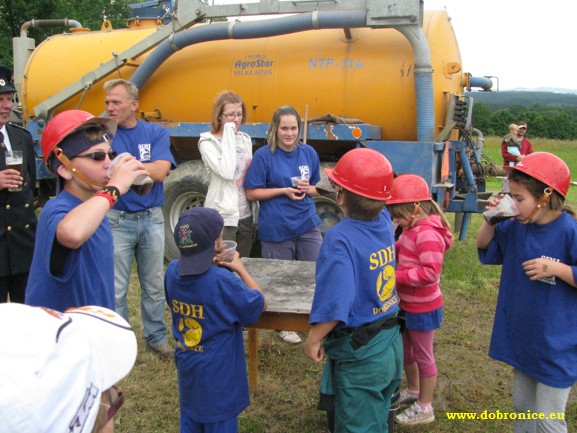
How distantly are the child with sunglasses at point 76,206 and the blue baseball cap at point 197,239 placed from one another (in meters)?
0.30

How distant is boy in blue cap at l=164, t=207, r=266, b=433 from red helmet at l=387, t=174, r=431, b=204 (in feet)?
3.46

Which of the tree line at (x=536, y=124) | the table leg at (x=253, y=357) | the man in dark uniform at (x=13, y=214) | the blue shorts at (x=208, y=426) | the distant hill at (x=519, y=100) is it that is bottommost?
the distant hill at (x=519, y=100)

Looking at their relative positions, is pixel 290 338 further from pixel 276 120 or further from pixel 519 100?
pixel 519 100

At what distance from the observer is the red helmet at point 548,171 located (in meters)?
2.37

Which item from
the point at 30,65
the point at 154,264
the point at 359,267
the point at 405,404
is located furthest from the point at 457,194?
the point at 30,65

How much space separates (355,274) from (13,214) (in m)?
2.48

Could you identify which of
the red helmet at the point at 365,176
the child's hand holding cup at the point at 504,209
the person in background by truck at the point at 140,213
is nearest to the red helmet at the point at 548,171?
the child's hand holding cup at the point at 504,209

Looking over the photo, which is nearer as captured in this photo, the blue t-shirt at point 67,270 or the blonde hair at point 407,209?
the blue t-shirt at point 67,270

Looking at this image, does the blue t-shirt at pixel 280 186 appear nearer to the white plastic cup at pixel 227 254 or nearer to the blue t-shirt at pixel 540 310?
the white plastic cup at pixel 227 254

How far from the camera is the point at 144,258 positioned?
13.0ft

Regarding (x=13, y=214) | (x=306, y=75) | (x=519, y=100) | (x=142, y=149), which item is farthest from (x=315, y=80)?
(x=519, y=100)

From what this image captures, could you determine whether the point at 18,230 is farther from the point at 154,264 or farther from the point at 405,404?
the point at 405,404

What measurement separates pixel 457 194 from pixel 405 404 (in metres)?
3.32

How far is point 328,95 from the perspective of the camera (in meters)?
5.54
